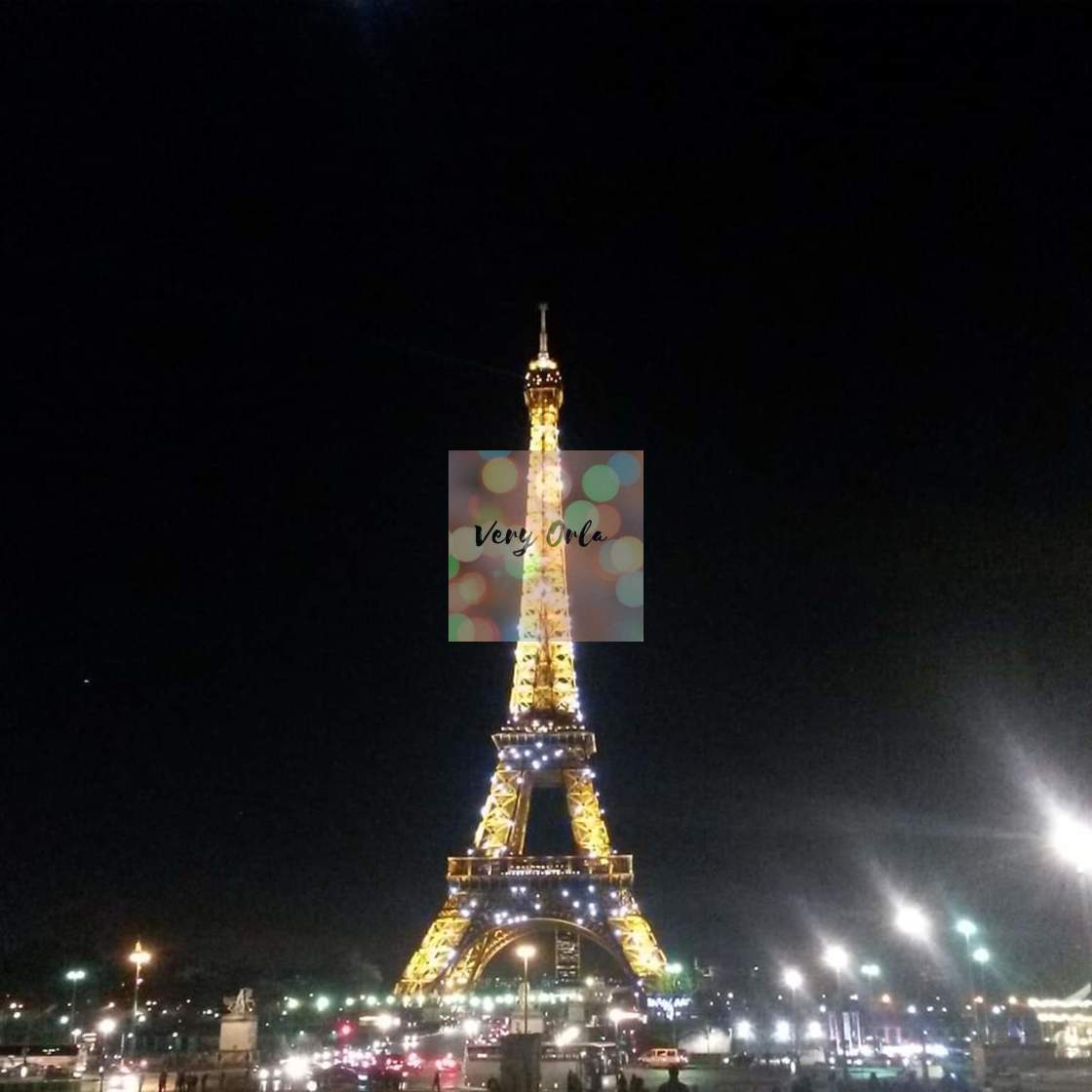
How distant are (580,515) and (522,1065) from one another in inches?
633

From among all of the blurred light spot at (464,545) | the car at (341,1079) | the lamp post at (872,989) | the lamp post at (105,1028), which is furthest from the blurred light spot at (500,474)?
the lamp post at (105,1028)

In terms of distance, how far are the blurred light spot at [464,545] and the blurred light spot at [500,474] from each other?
1198 mm

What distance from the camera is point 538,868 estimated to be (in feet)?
196

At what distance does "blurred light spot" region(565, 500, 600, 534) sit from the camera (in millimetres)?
30719

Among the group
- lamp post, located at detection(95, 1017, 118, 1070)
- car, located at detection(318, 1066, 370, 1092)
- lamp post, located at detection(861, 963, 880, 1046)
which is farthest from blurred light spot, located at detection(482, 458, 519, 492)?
lamp post, located at detection(95, 1017, 118, 1070)

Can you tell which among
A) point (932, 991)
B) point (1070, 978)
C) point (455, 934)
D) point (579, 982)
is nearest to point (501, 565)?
point (455, 934)

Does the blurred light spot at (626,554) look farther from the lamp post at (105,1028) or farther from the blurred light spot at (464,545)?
the lamp post at (105,1028)

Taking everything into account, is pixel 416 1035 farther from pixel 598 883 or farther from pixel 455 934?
pixel 598 883

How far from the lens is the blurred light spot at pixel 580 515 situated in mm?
30719

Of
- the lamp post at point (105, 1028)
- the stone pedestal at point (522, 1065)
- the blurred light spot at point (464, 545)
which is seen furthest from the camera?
the lamp post at point (105, 1028)

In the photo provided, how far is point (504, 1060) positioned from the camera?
18.7 meters

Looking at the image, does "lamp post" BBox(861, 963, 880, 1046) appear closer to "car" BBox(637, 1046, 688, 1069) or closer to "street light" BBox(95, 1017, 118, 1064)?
"car" BBox(637, 1046, 688, 1069)

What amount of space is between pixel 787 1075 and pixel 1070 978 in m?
36.7

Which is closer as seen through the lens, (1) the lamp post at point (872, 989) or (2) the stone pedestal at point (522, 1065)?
(2) the stone pedestal at point (522, 1065)
